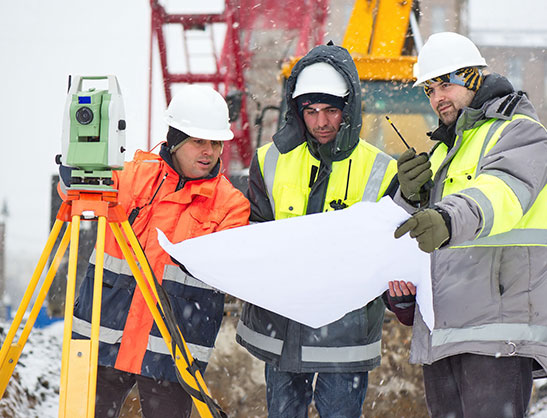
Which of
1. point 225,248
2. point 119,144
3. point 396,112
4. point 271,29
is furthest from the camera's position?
point 271,29

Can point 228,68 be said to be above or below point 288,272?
above

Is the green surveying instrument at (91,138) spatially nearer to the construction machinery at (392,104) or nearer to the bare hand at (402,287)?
→ the bare hand at (402,287)

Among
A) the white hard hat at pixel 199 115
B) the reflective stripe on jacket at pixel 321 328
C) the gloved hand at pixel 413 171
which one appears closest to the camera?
the gloved hand at pixel 413 171

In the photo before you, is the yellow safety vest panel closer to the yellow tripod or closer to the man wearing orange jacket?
the man wearing orange jacket

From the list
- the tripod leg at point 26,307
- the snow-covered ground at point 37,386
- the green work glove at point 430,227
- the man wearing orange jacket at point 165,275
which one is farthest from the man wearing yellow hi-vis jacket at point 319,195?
the snow-covered ground at point 37,386

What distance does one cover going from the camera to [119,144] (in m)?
2.21

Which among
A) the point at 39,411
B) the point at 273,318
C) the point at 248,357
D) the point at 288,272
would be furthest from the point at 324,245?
the point at 39,411

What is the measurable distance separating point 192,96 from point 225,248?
793 mm

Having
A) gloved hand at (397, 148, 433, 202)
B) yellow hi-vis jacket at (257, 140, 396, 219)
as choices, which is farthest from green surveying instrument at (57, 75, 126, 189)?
gloved hand at (397, 148, 433, 202)

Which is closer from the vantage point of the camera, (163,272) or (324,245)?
(324,245)

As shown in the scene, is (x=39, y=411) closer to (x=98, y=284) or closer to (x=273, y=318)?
(x=273, y=318)

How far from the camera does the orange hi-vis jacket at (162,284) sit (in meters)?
2.61

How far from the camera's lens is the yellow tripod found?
77.4 inches

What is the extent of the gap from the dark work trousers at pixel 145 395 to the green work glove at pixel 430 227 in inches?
51.7
